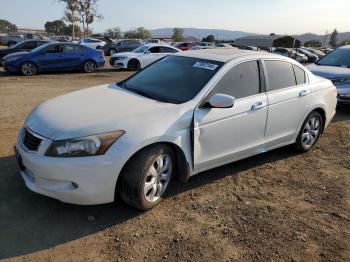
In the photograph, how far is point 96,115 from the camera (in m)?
3.82

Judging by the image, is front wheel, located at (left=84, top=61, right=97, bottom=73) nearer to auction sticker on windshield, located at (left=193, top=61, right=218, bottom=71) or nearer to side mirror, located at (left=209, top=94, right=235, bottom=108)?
auction sticker on windshield, located at (left=193, top=61, right=218, bottom=71)

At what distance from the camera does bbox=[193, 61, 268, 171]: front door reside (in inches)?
165

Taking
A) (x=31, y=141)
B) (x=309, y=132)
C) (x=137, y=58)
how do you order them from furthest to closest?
(x=137, y=58) → (x=309, y=132) → (x=31, y=141)

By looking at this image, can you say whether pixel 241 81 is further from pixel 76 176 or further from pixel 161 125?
pixel 76 176

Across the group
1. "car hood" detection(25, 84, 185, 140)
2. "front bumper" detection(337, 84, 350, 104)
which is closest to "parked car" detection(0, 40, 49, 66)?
"front bumper" detection(337, 84, 350, 104)

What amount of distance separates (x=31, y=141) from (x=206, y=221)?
1925 millimetres

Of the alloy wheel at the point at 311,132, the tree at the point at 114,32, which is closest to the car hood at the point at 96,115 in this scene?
the alloy wheel at the point at 311,132

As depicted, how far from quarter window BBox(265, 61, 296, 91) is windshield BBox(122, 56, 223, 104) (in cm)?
85

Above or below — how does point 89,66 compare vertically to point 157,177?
below

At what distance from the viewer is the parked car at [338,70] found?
29.2 feet

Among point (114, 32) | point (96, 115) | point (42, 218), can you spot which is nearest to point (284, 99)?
point (96, 115)

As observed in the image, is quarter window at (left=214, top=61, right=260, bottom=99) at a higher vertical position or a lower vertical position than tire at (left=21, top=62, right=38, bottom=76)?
higher

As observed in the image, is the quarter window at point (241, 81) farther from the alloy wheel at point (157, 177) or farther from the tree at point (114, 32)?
the tree at point (114, 32)

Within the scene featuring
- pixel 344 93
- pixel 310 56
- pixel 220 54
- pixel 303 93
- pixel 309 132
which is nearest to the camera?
pixel 220 54
